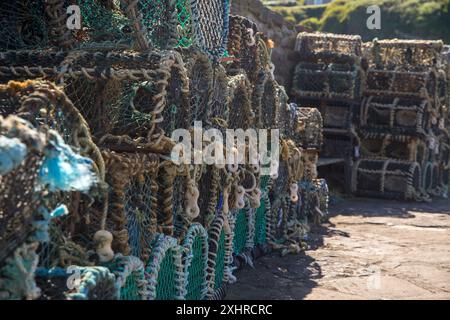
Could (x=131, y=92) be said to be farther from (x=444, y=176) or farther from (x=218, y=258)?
(x=444, y=176)

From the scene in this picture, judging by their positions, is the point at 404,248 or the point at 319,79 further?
the point at 319,79

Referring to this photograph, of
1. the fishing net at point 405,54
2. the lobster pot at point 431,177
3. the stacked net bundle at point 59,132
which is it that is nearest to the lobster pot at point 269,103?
the stacked net bundle at point 59,132

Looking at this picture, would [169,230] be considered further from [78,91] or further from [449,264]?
[449,264]

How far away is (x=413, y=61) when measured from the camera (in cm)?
852

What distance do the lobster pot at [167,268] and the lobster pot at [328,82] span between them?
5397 mm

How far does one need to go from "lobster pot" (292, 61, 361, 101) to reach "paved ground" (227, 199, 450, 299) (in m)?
1.93

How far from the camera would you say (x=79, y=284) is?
1882 mm

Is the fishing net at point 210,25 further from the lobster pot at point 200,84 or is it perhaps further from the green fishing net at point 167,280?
the green fishing net at point 167,280

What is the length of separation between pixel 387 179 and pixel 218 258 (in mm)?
4953

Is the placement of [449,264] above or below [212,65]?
below

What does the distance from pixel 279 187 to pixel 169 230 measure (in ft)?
7.02

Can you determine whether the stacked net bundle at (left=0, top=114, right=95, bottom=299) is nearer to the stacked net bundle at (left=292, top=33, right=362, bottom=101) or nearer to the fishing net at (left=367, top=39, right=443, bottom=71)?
the stacked net bundle at (left=292, top=33, right=362, bottom=101)
